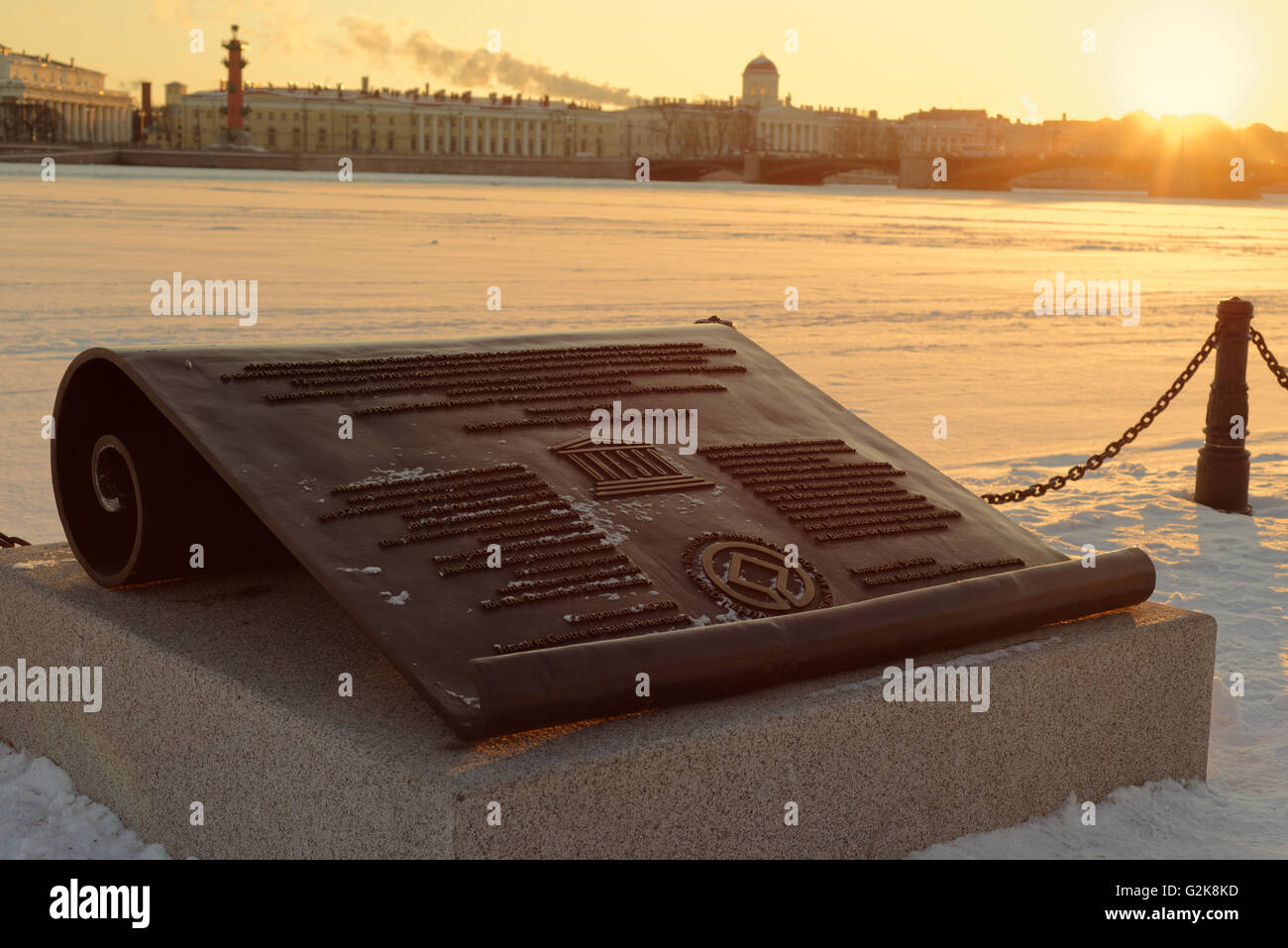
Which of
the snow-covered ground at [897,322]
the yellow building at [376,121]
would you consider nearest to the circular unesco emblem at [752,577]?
the snow-covered ground at [897,322]

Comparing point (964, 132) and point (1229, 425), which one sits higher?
point (964, 132)

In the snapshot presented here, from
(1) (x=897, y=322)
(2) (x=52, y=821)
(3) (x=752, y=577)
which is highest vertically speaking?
(1) (x=897, y=322)

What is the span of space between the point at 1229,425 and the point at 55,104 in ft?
401

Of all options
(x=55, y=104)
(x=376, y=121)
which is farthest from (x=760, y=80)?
(x=55, y=104)

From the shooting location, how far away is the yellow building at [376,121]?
117875mm

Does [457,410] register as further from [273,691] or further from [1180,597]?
[1180,597]

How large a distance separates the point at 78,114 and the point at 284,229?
109731 mm

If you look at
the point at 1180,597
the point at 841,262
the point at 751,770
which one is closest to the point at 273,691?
the point at 751,770

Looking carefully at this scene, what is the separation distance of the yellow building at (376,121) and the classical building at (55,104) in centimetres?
926

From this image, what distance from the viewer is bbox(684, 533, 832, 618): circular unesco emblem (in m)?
3.35

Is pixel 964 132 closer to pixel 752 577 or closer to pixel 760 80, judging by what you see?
pixel 760 80

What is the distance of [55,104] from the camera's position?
115 meters

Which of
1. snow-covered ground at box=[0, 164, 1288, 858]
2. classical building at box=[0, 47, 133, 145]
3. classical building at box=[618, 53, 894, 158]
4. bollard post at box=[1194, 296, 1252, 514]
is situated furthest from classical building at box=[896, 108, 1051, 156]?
bollard post at box=[1194, 296, 1252, 514]

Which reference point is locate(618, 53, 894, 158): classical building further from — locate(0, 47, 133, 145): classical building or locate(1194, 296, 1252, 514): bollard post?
locate(1194, 296, 1252, 514): bollard post
